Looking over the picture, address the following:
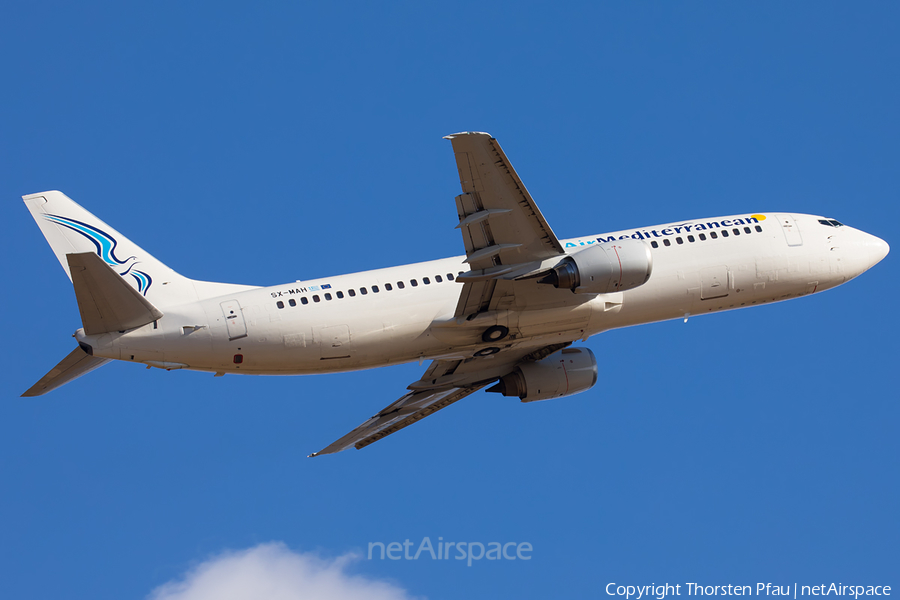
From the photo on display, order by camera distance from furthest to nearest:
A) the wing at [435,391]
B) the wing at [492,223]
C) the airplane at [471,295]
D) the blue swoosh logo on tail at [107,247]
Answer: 1. the wing at [435,391]
2. the blue swoosh logo on tail at [107,247]
3. the airplane at [471,295]
4. the wing at [492,223]

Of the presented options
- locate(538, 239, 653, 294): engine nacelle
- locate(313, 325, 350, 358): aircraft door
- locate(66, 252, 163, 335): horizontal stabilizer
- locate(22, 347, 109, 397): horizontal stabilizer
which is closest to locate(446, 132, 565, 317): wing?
locate(538, 239, 653, 294): engine nacelle

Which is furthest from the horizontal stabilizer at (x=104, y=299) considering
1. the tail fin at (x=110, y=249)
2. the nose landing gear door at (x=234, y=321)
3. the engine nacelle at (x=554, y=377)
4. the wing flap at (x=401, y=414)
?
the engine nacelle at (x=554, y=377)

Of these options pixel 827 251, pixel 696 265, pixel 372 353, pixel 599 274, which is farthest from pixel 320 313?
pixel 827 251

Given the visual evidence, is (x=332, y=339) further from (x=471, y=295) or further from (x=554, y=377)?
(x=554, y=377)

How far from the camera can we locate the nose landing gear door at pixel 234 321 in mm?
29422

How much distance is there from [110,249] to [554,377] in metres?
16.5

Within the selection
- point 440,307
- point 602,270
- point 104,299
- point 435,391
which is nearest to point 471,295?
point 440,307

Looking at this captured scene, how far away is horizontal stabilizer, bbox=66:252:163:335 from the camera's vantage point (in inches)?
1007

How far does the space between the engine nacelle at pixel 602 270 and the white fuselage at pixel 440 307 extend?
149 cm

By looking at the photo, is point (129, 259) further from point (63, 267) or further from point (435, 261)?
point (435, 261)

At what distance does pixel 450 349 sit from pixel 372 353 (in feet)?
9.18

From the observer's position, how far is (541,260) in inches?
1166

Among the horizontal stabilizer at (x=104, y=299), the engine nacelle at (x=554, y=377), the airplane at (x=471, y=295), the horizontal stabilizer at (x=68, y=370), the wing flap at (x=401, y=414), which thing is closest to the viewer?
the horizontal stabilizer at (x=104, y=299)

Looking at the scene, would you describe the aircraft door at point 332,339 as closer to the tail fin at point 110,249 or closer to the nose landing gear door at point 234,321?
the nose landing gear door at point 234,321
